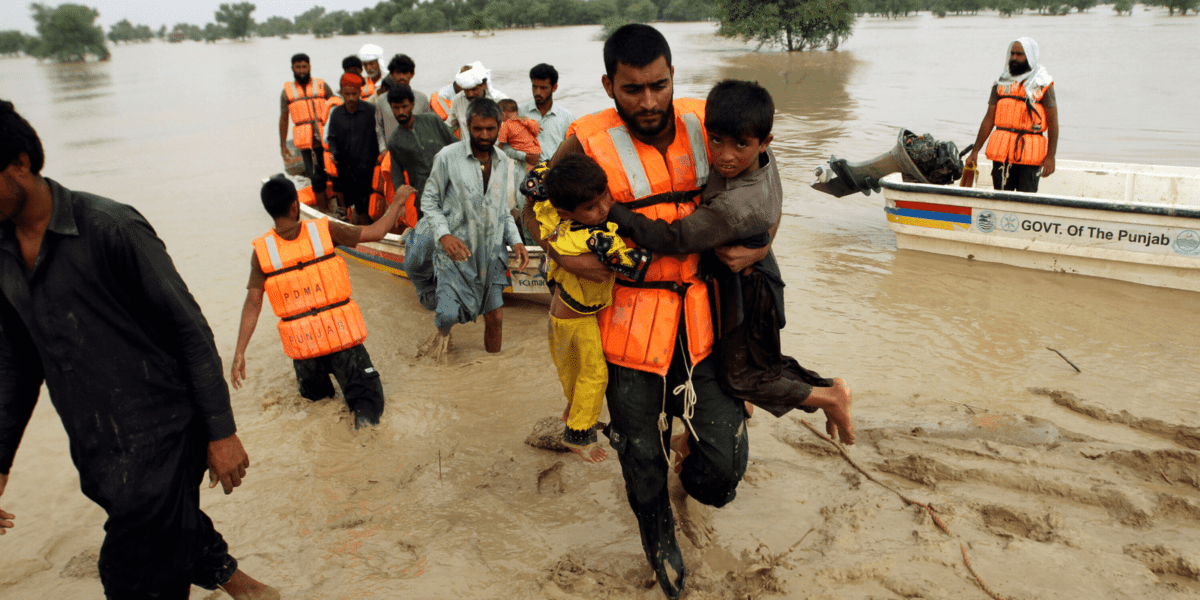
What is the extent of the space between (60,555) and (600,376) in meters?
2.65

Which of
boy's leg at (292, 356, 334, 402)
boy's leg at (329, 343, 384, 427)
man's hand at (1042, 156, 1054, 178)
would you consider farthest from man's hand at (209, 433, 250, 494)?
man's hand at (1042, 156, 1054, 178)

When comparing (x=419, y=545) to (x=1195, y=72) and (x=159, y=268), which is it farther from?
(x=1195, y=72)

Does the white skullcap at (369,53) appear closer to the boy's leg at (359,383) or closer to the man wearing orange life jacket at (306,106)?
the man wearing orange life jacket at (306,106)

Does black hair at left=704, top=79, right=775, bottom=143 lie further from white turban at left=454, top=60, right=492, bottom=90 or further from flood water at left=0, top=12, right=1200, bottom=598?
white turban at left=454, top=60, right=492, bottom=90

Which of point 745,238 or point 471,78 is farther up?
point 471,78

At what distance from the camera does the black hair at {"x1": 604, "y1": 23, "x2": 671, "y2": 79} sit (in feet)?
8.04

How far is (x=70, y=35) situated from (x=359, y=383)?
80220 mm

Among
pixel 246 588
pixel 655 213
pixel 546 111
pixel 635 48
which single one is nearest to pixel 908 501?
pixel 655 213

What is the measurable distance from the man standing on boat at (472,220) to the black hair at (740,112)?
2.66 m

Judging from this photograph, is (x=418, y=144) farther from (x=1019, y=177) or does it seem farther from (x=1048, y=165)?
(x=1048, y=165)

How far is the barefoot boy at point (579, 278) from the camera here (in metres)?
2.44

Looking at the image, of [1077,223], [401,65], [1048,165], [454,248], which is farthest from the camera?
[401,65]

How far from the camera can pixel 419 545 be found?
131 inches

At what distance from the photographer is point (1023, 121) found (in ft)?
22.1
